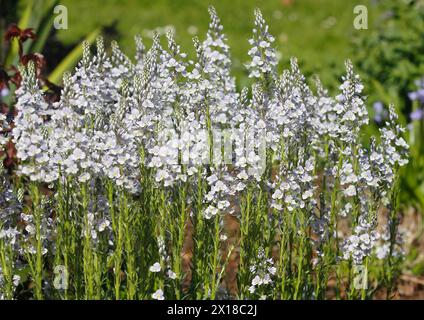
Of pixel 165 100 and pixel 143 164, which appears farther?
pixel 165 100

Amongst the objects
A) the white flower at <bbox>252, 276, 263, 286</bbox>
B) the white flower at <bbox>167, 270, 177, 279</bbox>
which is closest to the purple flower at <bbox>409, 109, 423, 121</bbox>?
the white flower at <bbox>252, 276, 263, 286</bbox>

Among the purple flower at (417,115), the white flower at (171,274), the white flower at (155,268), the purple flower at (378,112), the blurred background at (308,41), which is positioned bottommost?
the white flower at (171,274)

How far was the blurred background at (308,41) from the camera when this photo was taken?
5.15 metres

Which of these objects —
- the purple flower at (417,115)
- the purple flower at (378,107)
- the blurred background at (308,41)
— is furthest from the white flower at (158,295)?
the purple flower at (378,107)

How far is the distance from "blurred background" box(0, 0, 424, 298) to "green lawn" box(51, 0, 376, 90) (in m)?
0.01

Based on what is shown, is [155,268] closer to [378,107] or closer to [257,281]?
[257,281]

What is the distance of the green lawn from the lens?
29.5 feet

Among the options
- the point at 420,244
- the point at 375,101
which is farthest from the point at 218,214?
the point at 375,101

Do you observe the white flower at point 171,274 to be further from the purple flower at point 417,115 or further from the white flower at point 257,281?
the purple flower at point 417,115

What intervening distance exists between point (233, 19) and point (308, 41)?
48.0 inches

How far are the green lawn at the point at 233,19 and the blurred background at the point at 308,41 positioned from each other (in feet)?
0.04

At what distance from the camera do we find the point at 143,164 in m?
2.85
